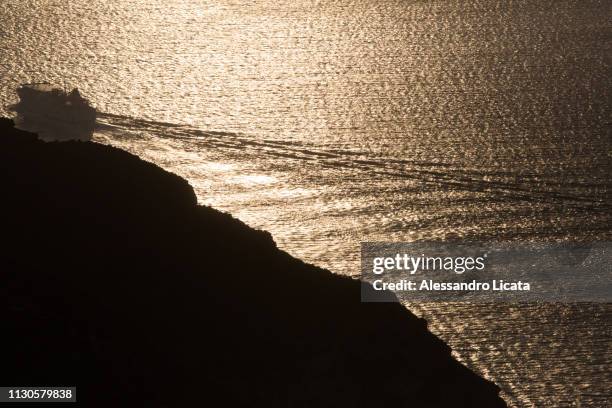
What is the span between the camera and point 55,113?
5.91 metres

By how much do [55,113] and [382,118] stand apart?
7855mm

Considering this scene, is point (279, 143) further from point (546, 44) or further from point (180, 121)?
point (546, 44)

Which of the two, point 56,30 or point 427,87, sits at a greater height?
point 56,30

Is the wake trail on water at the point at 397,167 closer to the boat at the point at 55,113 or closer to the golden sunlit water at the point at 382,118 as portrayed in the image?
the golden sunlit water at the point at 382,118

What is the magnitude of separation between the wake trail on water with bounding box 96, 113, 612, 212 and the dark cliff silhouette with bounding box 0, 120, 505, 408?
6924 millimetres

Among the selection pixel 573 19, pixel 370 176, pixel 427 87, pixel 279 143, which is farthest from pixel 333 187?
pixel 573 19

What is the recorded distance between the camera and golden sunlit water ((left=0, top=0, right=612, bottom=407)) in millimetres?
9305

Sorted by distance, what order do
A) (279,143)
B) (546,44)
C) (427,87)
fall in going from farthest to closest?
(546,44), (427,87), (279,143)

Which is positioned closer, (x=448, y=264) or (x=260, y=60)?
(x=448, y=264)

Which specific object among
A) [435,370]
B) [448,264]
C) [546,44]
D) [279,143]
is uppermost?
[546,44]

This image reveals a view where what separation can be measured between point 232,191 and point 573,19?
26.1 ft

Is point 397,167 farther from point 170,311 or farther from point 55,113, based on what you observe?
point 170,311

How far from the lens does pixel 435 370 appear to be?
15.2 ft

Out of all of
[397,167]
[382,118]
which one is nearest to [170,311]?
[397,167]
